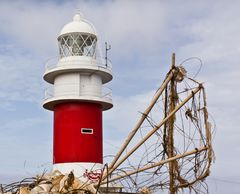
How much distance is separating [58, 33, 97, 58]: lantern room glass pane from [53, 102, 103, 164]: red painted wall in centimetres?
266

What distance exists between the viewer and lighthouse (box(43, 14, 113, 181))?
22703 mm

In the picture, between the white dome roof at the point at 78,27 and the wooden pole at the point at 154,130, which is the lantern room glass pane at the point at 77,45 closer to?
the white dome roof at the point at 78,27

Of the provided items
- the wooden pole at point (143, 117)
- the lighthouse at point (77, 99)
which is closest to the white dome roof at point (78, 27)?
the lighthouse at point (77, 99)

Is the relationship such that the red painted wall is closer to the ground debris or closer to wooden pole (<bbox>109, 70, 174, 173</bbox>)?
wooden pole (<bbox>109, 70, 174, 173</bbox>)

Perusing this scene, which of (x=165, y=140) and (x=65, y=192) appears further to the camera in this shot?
(x=165, y=140)

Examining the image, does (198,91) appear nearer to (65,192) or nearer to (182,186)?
(182,186)

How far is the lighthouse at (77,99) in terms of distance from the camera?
74.5 ft

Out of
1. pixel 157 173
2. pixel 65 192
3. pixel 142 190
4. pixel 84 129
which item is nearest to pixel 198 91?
pixel 157 173

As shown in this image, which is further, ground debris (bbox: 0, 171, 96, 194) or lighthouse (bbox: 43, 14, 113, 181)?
lighthouse (bbox: 43, 14, 113, 181)

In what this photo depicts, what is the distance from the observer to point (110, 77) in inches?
966

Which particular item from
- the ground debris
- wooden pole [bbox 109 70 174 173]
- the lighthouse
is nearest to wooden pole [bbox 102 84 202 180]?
wooden pole [bbox 109 70 174 173]

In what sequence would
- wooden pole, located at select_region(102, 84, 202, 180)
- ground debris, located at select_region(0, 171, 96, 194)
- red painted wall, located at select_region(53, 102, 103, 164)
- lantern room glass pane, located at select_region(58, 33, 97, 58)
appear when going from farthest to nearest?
1. lantern room glass pane, located at select_region(58, 33, 97, 58)
2. red painted wall, located at select_region(53, 102, 103, 164)
3. wooden pole, located at select_region(102, 84, 202, 180)
4. ground debris, located at select_region(0, 171, 96, 194)

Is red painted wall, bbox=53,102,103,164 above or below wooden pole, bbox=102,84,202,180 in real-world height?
above

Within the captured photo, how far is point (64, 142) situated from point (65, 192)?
18.2 metres
